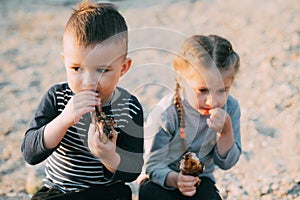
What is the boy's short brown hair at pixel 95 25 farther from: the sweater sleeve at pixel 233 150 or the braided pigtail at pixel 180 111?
the sweater sleeve at pixel 233 150

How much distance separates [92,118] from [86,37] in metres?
0.27

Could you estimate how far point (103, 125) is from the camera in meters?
1.84

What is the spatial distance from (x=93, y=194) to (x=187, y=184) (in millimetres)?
355

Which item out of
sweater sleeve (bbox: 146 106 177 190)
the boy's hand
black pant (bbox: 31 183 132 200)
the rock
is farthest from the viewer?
the rock

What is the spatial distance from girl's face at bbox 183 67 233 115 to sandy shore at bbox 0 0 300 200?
0.18 meters

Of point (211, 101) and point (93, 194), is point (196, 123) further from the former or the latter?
point (93, 194)

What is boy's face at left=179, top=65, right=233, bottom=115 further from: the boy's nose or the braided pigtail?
the boy's nose

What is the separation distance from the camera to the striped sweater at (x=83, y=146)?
2.02 metres

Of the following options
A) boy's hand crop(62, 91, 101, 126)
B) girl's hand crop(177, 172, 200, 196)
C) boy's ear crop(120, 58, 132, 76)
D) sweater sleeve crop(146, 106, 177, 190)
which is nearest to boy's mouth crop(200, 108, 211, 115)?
sweater sleeve crop(146, 106, 177, 190)

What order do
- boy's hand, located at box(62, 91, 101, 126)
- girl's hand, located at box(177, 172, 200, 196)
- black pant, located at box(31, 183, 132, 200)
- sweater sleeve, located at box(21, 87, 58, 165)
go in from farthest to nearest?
girl's hand, located at box(177, 172, 200, 196), black pant, located at box(31, 183, 132, 200), sweater sleeve, located at box(21, 87, 58, 165), boy's hand, located at box(62, 91, 101, 126)

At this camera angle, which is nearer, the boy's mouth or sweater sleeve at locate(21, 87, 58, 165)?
sweater sleeve at locate(21, 87, 58, 165)

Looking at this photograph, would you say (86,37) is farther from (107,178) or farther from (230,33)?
(230,33)

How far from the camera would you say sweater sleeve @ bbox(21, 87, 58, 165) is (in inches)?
75.8

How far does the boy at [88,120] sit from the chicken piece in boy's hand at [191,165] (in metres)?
0.18
